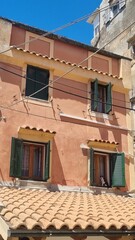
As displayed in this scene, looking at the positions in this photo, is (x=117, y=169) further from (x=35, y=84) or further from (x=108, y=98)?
(x=35, y=84)

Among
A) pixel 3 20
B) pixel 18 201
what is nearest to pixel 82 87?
pixel 3 20

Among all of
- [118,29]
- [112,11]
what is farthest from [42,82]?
[112,11]

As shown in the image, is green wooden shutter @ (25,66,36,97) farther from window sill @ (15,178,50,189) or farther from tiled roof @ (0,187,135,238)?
tiled roof @ (0,187,135,238)

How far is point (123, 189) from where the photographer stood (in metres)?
12.8

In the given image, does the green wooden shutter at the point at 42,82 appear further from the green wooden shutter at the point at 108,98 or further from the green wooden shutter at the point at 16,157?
the green wooden shutter at the point at 108,98

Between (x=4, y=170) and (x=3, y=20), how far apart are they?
5762mm

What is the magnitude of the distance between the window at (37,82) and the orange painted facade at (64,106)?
18 cm

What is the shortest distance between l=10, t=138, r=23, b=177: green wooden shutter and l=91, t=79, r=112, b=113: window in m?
3.85

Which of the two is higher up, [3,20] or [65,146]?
[3,20]

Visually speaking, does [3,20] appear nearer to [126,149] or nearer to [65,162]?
[65,162]

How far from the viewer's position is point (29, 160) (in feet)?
37.7

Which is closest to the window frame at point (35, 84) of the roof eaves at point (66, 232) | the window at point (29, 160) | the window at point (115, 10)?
the window at point (29, 160)

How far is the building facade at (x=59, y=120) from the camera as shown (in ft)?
36.6

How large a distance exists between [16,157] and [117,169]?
4350 mm
